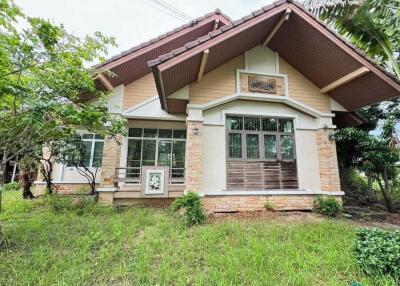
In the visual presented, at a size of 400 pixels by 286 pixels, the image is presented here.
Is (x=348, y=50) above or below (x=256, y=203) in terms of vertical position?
above

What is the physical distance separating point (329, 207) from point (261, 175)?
212 centimetres

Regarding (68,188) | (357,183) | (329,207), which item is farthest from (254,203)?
(357,183)

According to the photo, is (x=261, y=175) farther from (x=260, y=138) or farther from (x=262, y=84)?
(x=262, y=84)

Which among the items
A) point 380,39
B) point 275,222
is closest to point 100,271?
point 275,222

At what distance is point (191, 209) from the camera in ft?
17.9

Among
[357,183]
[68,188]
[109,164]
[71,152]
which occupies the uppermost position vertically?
[71,152]

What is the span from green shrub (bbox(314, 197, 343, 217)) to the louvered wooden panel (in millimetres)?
839

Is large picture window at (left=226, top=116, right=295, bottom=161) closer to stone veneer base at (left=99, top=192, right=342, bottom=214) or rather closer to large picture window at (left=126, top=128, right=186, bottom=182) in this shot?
stone veneer base at (left=99, top=192, right=342, bottom=214)

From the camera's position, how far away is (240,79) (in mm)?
6766

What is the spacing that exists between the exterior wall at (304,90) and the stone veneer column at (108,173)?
6.26 m

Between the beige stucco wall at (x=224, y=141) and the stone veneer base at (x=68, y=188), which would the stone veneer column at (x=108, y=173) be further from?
the beige stucco wall at (x=224, y=141)

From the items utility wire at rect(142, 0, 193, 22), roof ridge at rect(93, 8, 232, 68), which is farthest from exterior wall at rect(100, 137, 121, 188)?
utility wire at rect(142, 0, 193, 22)

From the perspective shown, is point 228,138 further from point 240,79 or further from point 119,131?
point 119,131

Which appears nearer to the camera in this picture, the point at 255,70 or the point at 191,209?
the point at 191,209
